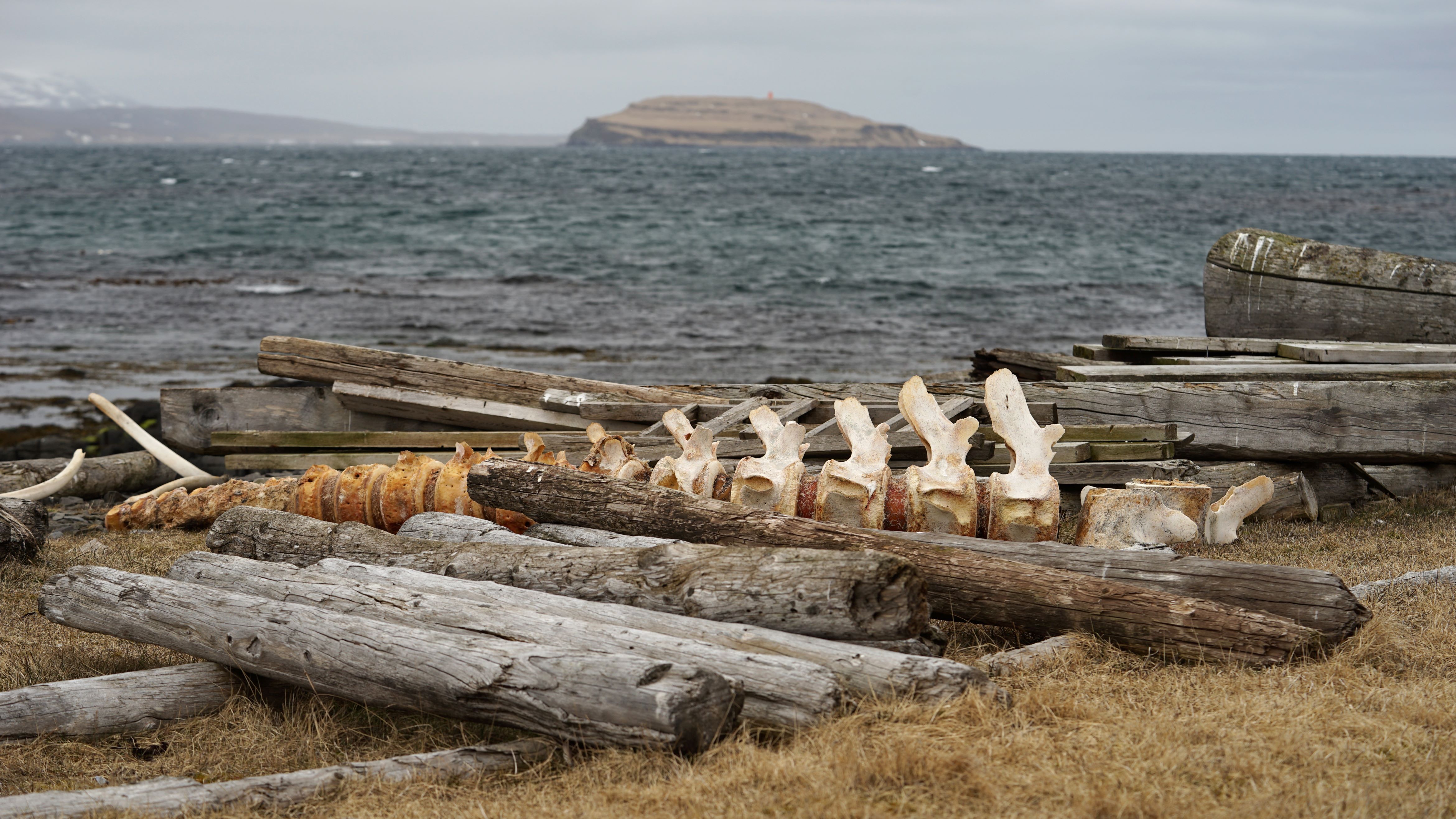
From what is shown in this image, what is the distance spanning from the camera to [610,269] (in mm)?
29484

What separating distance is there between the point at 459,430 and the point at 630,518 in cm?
350

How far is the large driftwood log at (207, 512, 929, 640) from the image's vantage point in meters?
3.78

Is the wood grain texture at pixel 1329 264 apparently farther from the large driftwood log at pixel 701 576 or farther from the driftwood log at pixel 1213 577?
the large driftwood log at pixel 701 576

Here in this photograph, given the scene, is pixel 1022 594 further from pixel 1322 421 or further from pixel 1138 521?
pixel 1322 421

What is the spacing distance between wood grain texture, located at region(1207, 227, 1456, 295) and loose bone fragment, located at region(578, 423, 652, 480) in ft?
17.1

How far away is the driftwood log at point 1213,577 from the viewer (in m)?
4.06

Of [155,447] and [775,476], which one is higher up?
[775,476]

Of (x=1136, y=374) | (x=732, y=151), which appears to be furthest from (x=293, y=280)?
(x=732, y=151)

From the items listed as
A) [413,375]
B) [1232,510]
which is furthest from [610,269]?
[1232,510]

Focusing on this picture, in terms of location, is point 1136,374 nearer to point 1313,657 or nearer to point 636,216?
point 1313,657

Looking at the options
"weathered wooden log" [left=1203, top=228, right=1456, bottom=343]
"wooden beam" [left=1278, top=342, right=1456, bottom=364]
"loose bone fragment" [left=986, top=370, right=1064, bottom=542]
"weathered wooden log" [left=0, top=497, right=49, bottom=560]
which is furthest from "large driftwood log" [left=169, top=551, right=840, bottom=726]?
"weathered wooden log" [left=1203, top=228, right=1456, bottom=343]

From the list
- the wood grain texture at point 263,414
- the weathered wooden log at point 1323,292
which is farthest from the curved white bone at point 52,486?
the weathered wooden log at point 1323,292

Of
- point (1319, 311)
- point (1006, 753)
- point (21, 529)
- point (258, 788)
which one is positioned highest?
point (1319, 311)

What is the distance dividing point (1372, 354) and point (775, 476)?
4956 millimetres
